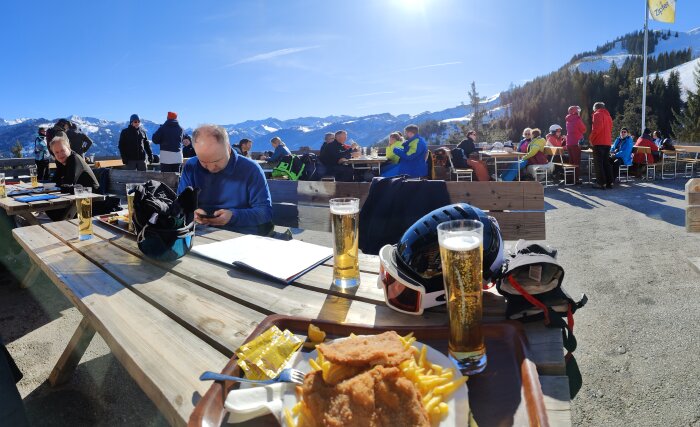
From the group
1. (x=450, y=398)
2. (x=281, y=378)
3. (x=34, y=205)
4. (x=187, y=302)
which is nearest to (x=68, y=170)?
(x=34, y=205)

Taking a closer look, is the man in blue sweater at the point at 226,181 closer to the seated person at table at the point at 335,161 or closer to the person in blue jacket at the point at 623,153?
the seated person at table at the point at 335,161

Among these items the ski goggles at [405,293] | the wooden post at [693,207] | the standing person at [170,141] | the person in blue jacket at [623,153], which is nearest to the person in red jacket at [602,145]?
the person in blue jacket at [623,153]

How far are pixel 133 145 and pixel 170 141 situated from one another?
1.73m

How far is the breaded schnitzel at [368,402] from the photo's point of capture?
69 cm

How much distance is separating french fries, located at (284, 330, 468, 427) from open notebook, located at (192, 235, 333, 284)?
82 centimetres

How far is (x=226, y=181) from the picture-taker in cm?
331

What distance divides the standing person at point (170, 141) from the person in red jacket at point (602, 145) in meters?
9.43

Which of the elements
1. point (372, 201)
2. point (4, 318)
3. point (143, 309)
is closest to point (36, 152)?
point (4, 318)

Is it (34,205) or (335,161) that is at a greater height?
(335,161)

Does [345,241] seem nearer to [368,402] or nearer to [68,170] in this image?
[368,402]

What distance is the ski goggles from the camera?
1210 millimetres

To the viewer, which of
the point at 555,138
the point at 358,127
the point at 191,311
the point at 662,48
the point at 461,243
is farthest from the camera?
the point at 358,127

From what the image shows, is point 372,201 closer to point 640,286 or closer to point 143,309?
point 143,309

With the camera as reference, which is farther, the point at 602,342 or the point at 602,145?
the point at 602,145
